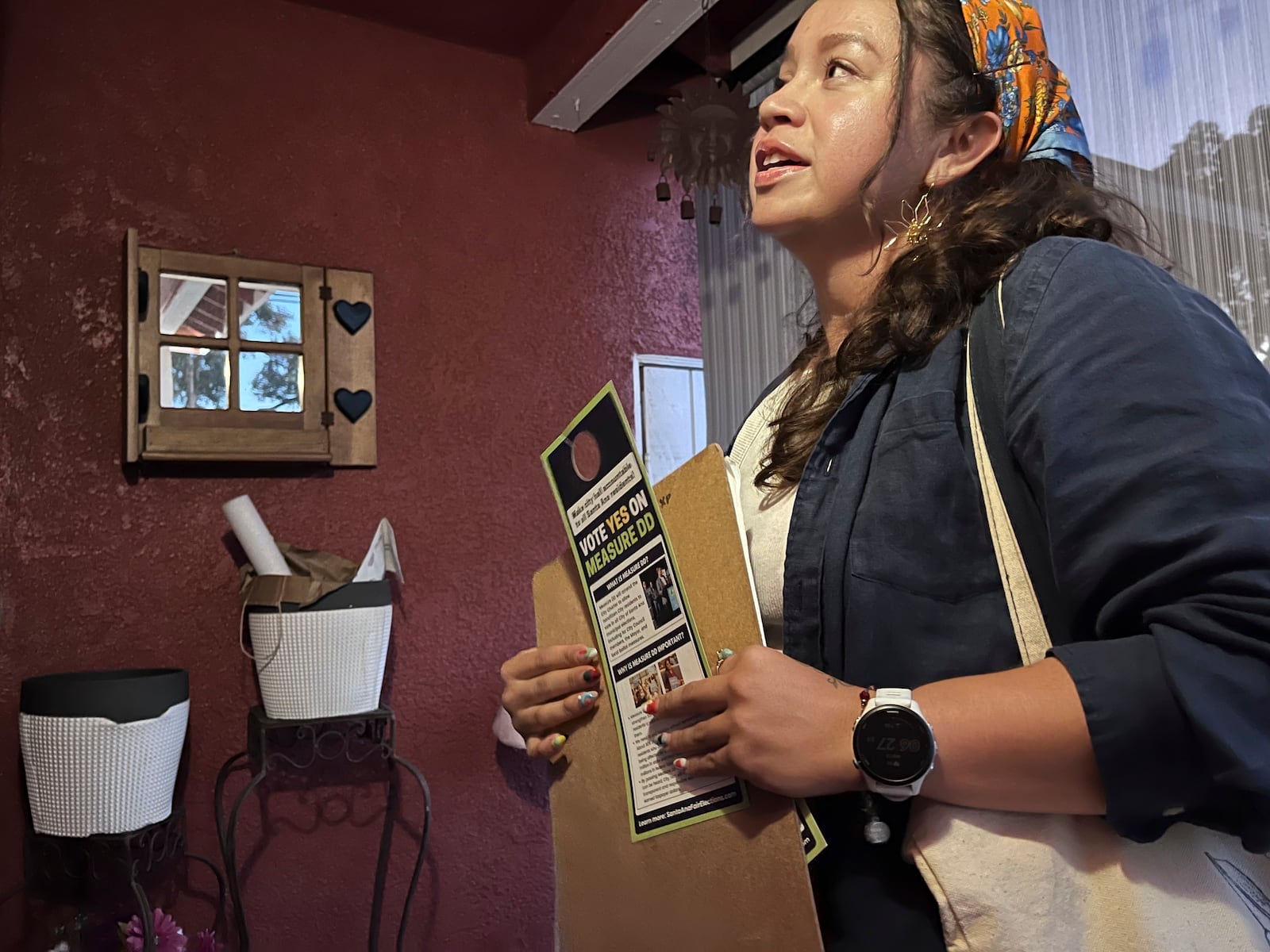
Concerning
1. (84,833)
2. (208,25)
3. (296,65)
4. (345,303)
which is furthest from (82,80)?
(84,833)

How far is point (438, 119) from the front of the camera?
2674 millimetres

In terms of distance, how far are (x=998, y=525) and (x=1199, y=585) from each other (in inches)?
5.3

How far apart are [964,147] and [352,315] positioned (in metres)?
1.88

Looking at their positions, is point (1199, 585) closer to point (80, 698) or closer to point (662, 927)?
point (662, 927)

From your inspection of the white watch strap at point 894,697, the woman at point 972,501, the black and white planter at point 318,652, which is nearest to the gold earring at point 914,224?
the woman at point 972,501

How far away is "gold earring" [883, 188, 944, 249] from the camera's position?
88cm

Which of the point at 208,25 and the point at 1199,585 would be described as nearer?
the point at 1199,585

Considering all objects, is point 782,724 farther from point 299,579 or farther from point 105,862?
point 105,862

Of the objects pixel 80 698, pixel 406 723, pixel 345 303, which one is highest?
pixel 345 303

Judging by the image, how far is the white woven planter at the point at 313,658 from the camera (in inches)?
81.8

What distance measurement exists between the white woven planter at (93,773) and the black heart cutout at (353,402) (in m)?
0.89

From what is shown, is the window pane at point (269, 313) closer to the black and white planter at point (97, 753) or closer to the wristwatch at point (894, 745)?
the black and white planter at point (97, 753)

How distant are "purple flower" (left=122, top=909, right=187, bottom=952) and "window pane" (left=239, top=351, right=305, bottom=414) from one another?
1170 millimetres

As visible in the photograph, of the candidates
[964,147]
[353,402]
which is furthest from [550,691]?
[353,402]
